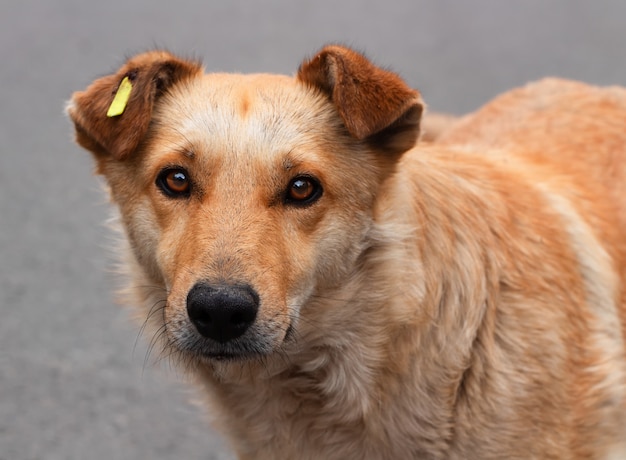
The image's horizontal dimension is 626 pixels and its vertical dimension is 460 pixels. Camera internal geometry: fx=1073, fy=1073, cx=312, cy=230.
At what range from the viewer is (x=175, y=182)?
337 centimetres

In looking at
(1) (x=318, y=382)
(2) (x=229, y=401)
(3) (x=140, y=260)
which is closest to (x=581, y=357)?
(1) (x=318, y=382)

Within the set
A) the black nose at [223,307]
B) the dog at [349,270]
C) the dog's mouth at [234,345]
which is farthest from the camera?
the dog at [349,270]

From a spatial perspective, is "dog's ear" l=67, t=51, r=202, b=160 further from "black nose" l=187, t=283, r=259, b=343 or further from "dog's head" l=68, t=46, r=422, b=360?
"black nose" l=187, t=283, r=259, b=343

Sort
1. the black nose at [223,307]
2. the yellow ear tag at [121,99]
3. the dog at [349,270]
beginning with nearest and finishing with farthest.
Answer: the black nose at [223,307], the dog at [349,270], the yellow ear tag at [121,99]

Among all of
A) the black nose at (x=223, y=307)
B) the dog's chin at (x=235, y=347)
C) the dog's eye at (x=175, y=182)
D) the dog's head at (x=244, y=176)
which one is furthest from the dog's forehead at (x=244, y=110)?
the dog's chin at (x=235, y=347)

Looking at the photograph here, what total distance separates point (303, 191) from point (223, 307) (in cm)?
49

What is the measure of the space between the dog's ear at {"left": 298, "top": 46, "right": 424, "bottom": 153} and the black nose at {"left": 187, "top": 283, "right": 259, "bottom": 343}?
2.12 feet

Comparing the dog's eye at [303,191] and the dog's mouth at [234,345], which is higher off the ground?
the dog's eye at [303,191]

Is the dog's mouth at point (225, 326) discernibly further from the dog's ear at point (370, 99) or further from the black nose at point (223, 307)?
the dog's ear at point (370, 99)

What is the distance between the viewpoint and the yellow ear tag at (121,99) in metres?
3.42

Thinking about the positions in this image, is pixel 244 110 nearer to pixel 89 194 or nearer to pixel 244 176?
pixel 244 176

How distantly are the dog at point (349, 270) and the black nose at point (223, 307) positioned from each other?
0.01 meters

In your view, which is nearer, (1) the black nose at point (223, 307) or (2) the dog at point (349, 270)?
(1) the black nose at point (223, 307)

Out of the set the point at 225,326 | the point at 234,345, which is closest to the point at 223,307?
the point at 225,326
